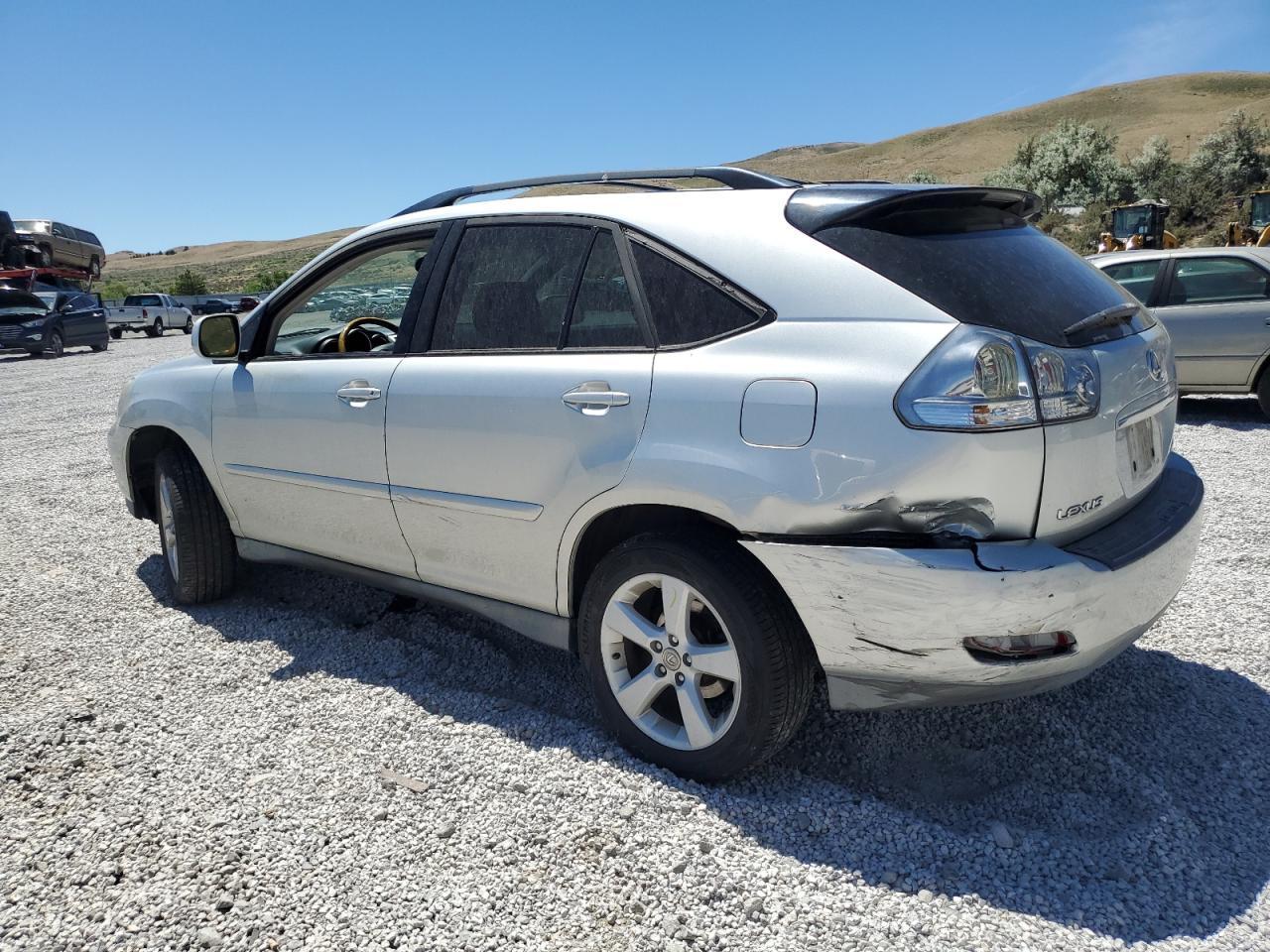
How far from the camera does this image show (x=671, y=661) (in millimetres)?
2645

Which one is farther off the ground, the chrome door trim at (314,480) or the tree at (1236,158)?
the tree at (1236,158)

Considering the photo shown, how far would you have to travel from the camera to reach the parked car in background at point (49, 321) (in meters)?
21.6

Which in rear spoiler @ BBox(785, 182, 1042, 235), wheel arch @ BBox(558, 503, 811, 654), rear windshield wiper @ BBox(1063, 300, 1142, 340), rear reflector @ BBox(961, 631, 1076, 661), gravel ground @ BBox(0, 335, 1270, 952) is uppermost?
rear spoiler @ BBox(785, 182, 1042, 235)

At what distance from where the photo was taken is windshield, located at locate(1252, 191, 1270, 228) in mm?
22062

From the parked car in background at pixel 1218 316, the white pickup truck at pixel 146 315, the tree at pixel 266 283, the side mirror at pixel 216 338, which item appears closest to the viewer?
the side mirror at pixel 216 338

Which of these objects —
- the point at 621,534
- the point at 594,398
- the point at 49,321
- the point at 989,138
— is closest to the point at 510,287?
the point at 594,398

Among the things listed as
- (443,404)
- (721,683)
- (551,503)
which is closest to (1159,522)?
(721,683)

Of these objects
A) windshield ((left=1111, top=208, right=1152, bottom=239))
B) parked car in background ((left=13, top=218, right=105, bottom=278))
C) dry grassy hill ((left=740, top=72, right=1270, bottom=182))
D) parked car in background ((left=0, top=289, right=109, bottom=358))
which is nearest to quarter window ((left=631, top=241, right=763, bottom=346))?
parked car in background ((left=0, top=289, right=109, bottom=358))

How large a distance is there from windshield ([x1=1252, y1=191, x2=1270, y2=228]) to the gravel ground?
23.1 metres

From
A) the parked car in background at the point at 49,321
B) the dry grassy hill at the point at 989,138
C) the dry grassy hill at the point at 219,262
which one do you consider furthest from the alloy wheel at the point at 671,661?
the dry grassy hill at the point at 989,138

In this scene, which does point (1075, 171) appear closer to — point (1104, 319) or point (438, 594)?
point (1104, 319)

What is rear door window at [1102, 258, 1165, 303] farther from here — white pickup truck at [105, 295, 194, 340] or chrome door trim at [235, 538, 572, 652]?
white pickup truck at [105, 295, 194, 340]

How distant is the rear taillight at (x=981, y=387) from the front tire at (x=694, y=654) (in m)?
0.64

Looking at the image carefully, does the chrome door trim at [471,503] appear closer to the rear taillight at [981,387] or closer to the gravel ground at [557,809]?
the gravel ground at [557,809]
